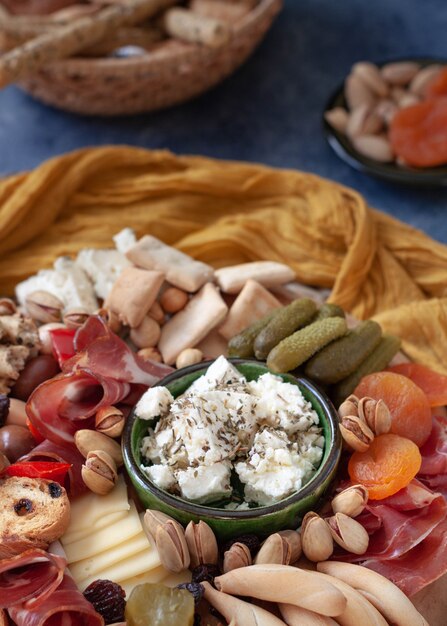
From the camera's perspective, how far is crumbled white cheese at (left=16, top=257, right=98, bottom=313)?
5.19 ft

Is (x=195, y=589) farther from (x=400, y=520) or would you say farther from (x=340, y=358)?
(x=340, y=358)

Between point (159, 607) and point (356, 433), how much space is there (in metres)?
0.39

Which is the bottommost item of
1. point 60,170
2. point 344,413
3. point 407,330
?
point 407,330

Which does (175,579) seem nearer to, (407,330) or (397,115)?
(407,330)

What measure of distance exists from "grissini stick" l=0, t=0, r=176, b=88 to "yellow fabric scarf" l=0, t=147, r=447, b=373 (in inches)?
11.1

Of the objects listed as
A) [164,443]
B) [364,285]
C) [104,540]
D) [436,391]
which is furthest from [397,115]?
[104,540]

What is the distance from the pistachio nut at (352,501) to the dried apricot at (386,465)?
31 millimetres

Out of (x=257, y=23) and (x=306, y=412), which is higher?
(x=257, y=23)

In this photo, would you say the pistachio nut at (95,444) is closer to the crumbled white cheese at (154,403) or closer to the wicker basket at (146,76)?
the crumbled white cheese at (154,403)

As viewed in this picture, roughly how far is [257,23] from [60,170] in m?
0.75

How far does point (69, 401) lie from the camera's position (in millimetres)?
1360

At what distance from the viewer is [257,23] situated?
221cm

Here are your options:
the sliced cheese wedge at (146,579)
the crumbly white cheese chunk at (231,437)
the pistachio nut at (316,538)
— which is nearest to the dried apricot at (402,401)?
the crumbly white cheese chunk at (231,437)

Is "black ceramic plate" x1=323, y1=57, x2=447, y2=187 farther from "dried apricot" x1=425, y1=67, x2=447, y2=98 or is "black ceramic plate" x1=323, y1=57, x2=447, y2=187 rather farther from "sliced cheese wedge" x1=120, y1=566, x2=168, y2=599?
"sliced cheese wedge" x1=120, y1=566, x2=168, y2=599
